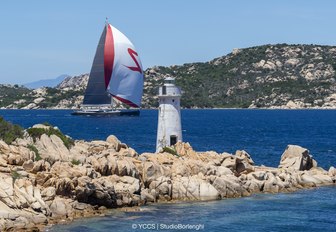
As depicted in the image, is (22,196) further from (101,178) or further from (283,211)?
(283,211)

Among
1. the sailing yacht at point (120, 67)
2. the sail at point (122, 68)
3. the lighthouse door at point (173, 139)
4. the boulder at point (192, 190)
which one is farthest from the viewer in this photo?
the sailing yacht at point (120, 67)

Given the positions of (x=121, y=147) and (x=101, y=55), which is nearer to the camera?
(x=121, y=147)

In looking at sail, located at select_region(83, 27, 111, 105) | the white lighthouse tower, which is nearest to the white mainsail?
sail, located at select_region(83, 27, 111, 105)

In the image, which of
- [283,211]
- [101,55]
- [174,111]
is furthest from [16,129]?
[101,55]

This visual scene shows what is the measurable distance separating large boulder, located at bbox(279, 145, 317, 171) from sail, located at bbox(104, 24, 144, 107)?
170 ft

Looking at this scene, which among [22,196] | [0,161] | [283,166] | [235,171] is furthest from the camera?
[283,166]

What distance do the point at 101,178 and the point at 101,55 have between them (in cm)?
7961

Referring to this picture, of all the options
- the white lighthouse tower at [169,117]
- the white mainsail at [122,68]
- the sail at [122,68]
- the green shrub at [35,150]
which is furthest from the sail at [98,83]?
the green shrub at [35,150]

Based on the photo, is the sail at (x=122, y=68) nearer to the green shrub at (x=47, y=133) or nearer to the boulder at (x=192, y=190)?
the green shrub at (x=47, y=133)

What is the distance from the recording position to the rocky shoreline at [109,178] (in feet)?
101

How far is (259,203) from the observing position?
37.3m

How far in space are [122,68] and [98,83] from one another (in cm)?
2019

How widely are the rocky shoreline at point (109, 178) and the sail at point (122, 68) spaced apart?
5284 centimetres

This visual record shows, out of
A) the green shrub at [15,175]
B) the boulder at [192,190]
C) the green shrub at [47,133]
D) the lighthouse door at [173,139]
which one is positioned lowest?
the boulder at [192,190]
